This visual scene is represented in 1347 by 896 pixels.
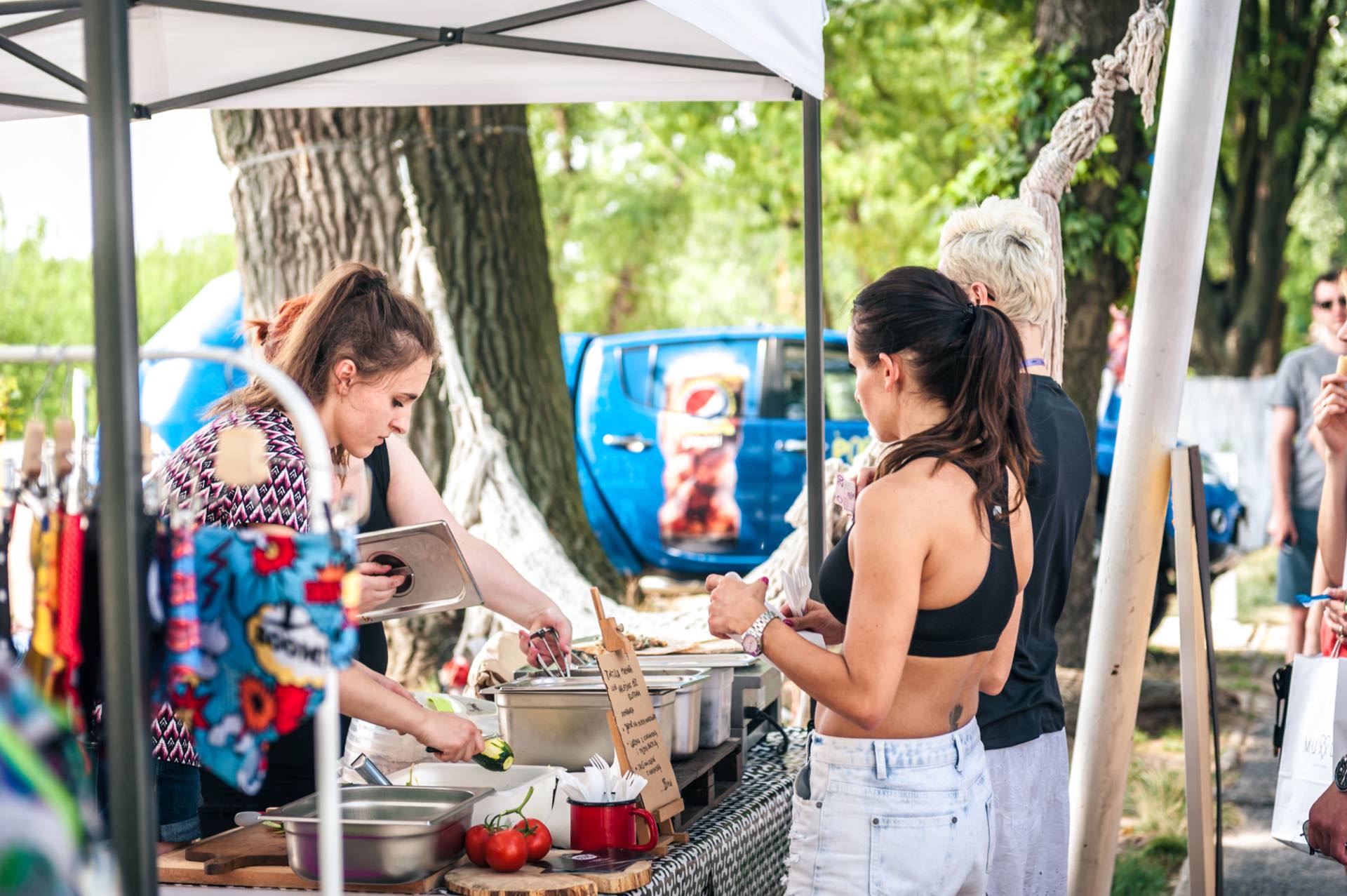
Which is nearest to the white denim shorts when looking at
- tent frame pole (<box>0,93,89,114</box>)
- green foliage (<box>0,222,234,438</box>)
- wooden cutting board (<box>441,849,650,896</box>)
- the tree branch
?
wooden cutting board (<box>441,849,650,896</box>)

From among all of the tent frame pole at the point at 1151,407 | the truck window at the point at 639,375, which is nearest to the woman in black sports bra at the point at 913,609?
the tent frame pole at the point at 1151,407

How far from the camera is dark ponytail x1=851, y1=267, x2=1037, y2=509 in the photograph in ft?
6.74

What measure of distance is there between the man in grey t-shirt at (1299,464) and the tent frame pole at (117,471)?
4914 millimetres

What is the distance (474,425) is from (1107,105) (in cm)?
281

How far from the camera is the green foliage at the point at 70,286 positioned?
1446 cm

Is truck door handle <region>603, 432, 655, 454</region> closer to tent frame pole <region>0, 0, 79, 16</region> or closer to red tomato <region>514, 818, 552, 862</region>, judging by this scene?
tent frame pole <region>0, 0, 79, 16</region>

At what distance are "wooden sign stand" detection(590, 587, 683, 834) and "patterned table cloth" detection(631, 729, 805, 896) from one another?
3.5 inches

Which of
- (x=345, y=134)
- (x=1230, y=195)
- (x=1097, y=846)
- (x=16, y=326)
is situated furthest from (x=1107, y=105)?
(x=16, y=326)

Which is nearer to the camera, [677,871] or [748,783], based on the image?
[677,871]

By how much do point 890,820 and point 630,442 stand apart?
669 centimetres

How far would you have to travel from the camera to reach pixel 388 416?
8.43 feet

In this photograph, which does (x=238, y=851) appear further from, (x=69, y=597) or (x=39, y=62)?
(x=39, y=62)

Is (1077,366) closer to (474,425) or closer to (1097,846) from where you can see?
(474,425)

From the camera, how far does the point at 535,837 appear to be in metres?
2.22
